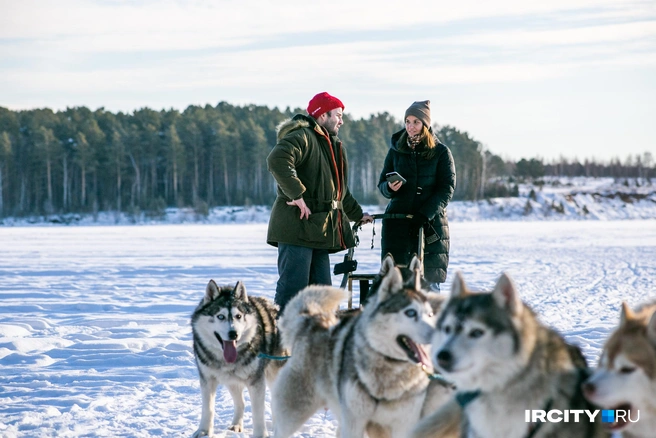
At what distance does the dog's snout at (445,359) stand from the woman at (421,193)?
9.18 ft

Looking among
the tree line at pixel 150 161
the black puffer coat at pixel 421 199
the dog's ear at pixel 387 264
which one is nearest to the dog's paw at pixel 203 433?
the dog's ear at pixel 387 264

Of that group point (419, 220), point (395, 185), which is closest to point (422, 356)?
point (419, 220)

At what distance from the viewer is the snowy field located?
450 centimetres

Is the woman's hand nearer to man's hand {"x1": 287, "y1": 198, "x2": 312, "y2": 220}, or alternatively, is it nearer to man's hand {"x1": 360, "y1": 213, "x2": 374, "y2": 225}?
man's hand {"x1": 360, "y1": 213, "x2": 374, "y2": 225}

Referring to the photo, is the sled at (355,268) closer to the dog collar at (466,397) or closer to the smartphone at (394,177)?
the smartphone at (394,177)

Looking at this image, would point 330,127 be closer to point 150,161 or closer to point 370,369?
point 370,369

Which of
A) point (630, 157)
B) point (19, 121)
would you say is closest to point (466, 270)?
point (19, 121)

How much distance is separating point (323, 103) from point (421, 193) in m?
0.98

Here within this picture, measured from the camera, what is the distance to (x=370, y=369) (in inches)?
135

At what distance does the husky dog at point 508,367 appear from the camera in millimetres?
2424

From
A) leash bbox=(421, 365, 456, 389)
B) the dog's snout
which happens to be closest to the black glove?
leash bbox=(421, 365, 456, 389)

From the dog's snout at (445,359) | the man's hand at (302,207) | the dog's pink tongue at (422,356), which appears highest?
the man's hand at (302,207)

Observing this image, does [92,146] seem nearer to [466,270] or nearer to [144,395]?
[466,270]

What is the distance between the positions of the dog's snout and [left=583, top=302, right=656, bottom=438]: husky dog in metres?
0.44
